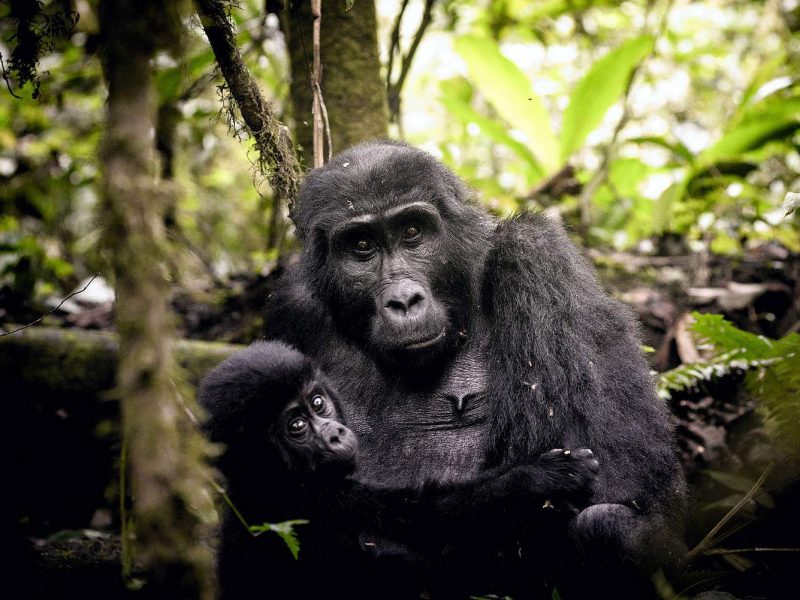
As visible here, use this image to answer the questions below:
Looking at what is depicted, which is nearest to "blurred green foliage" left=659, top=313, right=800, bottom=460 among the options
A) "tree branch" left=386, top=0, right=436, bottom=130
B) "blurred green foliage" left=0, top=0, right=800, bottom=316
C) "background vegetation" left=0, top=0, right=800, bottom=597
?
"background vegetation" left=0, top=0, right=800, bottom=597

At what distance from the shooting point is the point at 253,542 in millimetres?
2934

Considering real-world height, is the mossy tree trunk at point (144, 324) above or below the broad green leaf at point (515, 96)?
below

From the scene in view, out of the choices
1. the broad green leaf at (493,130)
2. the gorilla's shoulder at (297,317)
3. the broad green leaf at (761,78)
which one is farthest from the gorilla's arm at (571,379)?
the broad green leaf at (761,78)

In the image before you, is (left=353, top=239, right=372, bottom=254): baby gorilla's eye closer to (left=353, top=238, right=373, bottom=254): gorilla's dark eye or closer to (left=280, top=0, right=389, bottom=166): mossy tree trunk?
(left=353, top=238, right=373, bottom=254): gorilla's dark eye

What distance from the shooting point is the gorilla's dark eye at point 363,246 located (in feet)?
10.4

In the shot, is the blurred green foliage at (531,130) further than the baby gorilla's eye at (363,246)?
Yes

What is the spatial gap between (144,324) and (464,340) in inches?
77.6

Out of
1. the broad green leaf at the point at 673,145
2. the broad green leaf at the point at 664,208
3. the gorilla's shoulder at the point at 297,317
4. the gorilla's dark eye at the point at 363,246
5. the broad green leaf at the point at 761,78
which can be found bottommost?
the gorilla's shoulder at the point at 297,317

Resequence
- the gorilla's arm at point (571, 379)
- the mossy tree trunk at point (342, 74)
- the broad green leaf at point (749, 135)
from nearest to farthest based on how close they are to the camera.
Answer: the gorilla's arm at point (571, 379) < the mossy tree trunk at point (342, 74) < the broad green leaf at point (749, 135)

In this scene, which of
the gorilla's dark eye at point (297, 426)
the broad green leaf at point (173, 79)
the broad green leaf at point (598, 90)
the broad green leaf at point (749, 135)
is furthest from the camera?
the broad green leaf at point (598, 90)

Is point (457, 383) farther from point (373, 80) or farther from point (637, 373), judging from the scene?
point (373, 80)

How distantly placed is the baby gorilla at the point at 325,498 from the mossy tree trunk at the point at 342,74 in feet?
5.80

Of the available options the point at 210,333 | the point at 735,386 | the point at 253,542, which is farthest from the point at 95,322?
the point at 735,386

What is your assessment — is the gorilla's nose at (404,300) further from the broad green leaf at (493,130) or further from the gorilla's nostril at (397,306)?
the broad green leaf at (493,130)
